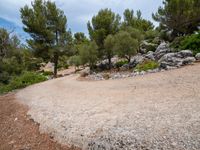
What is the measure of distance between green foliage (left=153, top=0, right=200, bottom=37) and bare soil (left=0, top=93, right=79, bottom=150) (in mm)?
20567

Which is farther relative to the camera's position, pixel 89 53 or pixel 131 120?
pixel 89 53

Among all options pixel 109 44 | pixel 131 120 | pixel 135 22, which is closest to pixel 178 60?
pixel 109 44

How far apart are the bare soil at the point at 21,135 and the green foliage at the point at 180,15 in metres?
20.6

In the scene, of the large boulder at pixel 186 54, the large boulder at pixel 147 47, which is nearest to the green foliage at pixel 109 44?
the large boulder at pixel 147 47

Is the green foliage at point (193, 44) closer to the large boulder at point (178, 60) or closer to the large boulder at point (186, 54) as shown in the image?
the large boulder at point (186, 54)

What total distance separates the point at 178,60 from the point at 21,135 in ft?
42.0

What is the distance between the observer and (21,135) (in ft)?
26.5

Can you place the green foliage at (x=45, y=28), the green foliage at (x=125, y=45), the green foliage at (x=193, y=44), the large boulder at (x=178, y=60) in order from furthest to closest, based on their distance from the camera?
the green foliage at (x=45, y=28) < the green foliage at (x=125, y=45) < the green foliage at (x=193, y=44) < the large boulder at (x=178, y=60)

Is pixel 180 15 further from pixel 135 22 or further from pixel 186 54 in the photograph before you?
pixel 135 22

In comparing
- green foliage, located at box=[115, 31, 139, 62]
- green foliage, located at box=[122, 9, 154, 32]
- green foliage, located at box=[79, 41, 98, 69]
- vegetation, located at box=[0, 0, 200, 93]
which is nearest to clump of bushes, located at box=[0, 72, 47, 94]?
vegetation, located at box=[0, 0, 200, 93]

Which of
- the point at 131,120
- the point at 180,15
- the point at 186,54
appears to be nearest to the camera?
the point at 131,120

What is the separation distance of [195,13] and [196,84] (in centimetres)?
1831

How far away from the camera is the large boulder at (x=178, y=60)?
55.0ft

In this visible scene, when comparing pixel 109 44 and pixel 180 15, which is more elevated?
pixel 180 15
